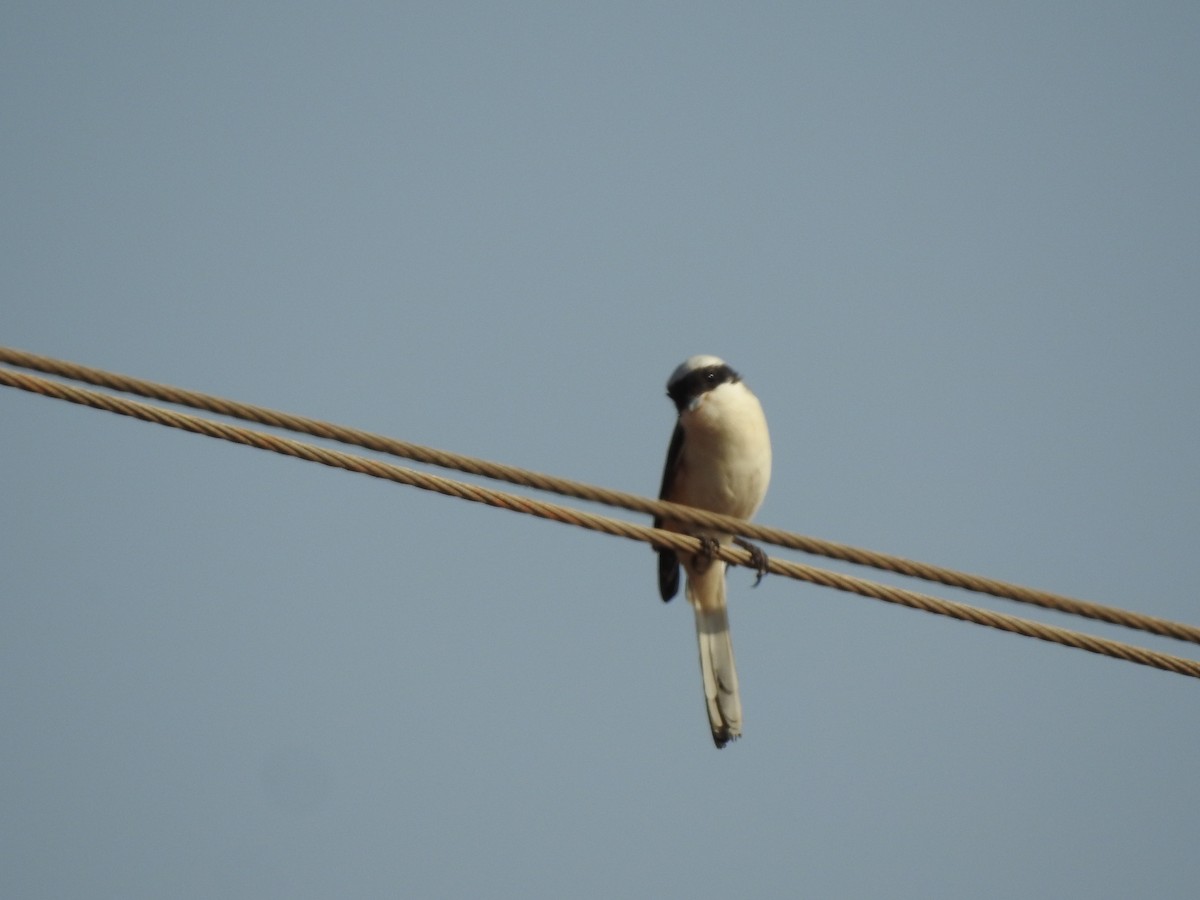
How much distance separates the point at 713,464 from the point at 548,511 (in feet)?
Answer: 8.79

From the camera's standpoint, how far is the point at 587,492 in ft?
12.3

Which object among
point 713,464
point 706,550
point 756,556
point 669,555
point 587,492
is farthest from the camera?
point 669,555

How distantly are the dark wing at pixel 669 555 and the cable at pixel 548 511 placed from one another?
225cm

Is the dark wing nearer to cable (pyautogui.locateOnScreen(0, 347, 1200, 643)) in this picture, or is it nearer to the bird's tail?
the bird's tail

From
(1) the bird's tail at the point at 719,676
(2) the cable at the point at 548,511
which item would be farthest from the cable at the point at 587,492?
(1) the bird's tail at the point at 719,676

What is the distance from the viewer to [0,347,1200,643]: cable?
3473mm

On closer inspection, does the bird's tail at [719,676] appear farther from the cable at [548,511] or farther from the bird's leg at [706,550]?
the cable at [548,511]

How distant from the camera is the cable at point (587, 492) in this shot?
3473 millimetres

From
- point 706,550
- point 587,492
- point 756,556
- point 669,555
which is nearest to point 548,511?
point 587,492

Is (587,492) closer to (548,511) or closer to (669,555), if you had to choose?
(548,511)

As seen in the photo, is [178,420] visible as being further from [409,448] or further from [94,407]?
[409,448]

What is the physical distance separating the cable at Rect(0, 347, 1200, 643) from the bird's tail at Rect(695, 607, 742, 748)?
211 centimetres

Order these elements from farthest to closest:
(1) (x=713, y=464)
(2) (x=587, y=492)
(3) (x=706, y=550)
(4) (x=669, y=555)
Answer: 1. (4) (x=669, y=555)
2. (1) (x=713, y=464)
3. (3) (x=706, y=550)
4. (2) (x=587, y=492)

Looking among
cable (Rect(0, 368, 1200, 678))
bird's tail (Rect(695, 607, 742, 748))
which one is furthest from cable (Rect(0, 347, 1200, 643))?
bird's tail (Rect(695, 607, 742, 748))
